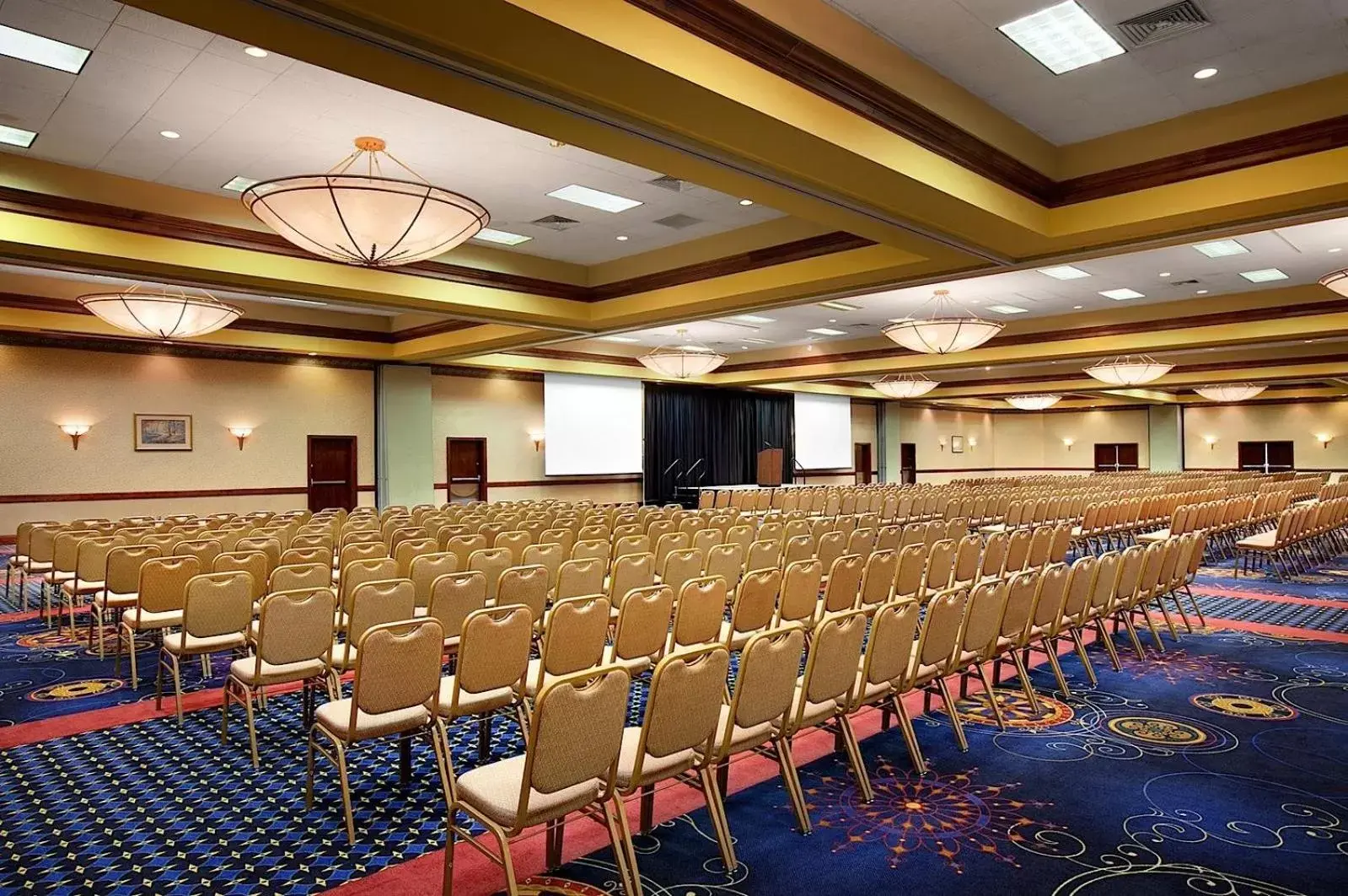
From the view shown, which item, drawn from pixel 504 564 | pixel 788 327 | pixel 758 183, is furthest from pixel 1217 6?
pixel 788 327

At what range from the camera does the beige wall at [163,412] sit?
13492 millimetres

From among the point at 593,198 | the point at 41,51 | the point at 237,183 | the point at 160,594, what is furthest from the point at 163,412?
the point at 41,51

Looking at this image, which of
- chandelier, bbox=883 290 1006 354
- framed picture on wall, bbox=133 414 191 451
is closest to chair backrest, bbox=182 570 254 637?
chandelier, bbox=883 290 1006 354

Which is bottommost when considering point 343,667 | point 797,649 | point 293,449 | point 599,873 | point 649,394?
point 599,873

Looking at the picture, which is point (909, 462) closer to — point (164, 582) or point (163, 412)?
point (163, 412)

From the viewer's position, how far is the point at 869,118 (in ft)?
17.8

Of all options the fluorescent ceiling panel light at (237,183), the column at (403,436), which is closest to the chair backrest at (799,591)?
the fluorescent ceiling panel light at (237,183)

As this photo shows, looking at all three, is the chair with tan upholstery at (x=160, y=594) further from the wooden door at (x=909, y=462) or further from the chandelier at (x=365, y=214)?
the wooden door at (x=909, y=462)

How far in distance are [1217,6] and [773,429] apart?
2192 cm

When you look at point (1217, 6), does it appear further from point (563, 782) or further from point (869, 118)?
point (563, 782)

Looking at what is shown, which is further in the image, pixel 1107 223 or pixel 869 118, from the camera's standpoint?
pixel 1107 223

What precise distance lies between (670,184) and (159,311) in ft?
22.9

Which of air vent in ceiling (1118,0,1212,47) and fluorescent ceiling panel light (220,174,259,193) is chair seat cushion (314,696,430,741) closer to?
air vent in ceiling (1118,0,1212,47)

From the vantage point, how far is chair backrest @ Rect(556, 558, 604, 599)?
584 centimetres
